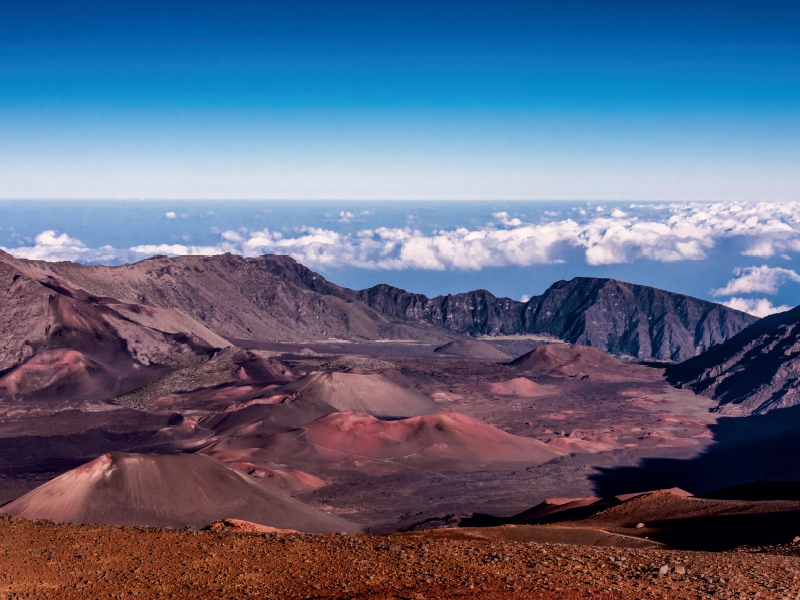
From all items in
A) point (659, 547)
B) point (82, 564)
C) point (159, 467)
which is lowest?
point (159, 467)

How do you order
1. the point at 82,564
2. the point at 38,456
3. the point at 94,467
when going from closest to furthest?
the point at 82,564 < the point at 94,467 < the point at 38,456

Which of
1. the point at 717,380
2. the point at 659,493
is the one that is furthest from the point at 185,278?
the point at 659,493

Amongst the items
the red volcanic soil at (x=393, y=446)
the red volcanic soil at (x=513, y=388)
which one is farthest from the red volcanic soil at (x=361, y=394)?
the red volcanic soil at (x=393, y=446)

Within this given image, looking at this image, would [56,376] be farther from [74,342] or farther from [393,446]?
[393,446]

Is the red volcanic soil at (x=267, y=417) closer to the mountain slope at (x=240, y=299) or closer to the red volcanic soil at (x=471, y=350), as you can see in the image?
the mountain slope at (x=240, y=299)

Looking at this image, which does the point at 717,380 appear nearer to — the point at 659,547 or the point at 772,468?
the point at 772,468
